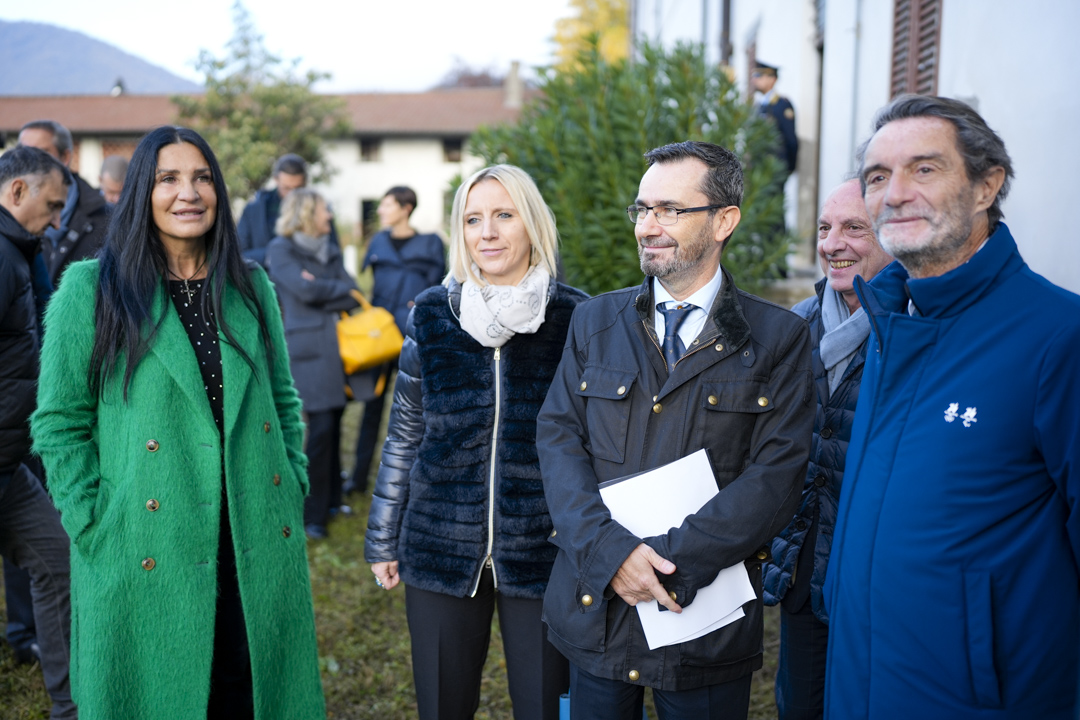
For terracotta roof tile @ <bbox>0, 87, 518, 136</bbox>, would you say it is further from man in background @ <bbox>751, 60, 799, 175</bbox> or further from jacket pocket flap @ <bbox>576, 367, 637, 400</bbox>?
jacket pocket flap @ <bbox>576, 367, 637, 400</bbox>

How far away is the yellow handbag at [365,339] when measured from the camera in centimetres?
612

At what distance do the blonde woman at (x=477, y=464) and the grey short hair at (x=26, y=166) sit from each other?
2.09 meters

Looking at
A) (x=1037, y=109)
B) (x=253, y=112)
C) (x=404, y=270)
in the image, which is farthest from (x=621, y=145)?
(x=253, y=112)

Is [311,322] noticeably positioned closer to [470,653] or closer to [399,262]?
[399,262]

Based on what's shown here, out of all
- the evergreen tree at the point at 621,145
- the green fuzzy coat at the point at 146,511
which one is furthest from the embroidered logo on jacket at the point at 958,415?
the evergreen tree at the point at 621,145

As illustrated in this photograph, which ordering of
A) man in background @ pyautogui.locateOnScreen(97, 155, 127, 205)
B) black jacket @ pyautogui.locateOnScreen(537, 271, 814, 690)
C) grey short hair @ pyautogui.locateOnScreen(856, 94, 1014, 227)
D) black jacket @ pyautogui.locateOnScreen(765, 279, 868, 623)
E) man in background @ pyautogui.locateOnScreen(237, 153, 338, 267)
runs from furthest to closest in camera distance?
man in background @ pyautogui.locateOnScreen(237, 153, 338, 267), man in background @ pyautogui.locateOnScreen(97, 155, 127, 205), black jacket @ pyautogui.locateOnScreen(765, 279, 868, 623), black jacket @ pyautogui.locateOnScreen(537, 271, 814, 690), grey short hair @ pyautogui.locateOnScreen(856, 94, 1014, 227)

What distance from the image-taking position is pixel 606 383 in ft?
7.39

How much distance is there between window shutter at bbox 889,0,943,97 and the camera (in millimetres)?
5516

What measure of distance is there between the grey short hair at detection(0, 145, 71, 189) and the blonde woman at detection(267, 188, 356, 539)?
7.05 feet

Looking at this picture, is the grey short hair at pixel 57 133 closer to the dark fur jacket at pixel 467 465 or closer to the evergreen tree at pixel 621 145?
the evergreen tree at pixel 621 145

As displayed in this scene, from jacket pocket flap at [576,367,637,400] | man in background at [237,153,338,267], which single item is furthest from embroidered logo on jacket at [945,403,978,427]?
man in background at [237,153,338,267]

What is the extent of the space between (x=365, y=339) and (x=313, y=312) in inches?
16.1

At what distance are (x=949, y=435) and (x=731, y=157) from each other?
942mm

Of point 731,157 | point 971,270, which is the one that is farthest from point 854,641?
point 731,157
